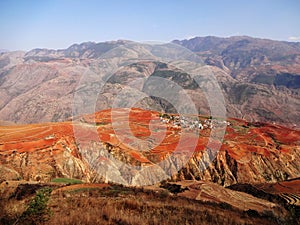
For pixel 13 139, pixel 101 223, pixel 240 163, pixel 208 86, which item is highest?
pixel 101 223

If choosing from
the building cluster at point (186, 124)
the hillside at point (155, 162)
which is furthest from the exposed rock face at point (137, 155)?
the building cluster at point (186, 124)

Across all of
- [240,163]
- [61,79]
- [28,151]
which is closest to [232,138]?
[240,163]

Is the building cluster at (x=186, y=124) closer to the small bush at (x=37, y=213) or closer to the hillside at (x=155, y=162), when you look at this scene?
the hillside at (x=155, y=162)

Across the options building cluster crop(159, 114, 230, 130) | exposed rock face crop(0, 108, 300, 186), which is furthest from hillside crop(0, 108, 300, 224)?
building cluster crop(159, 114, 230, 130)

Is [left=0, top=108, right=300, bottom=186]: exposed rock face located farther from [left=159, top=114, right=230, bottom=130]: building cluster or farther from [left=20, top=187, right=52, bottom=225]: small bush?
[left=20, top=187, right=52, bottom=225]: small bush

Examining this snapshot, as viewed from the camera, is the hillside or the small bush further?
the hillside

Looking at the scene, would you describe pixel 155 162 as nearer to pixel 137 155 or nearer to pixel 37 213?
pixel 137 155

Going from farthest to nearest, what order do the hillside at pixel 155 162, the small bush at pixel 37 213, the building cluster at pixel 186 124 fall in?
the building cluster at pixel 186 124
the hillside at pixel 155 162
the small bush at pixel 37 213

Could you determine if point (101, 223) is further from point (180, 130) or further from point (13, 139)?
point (180, 130)
